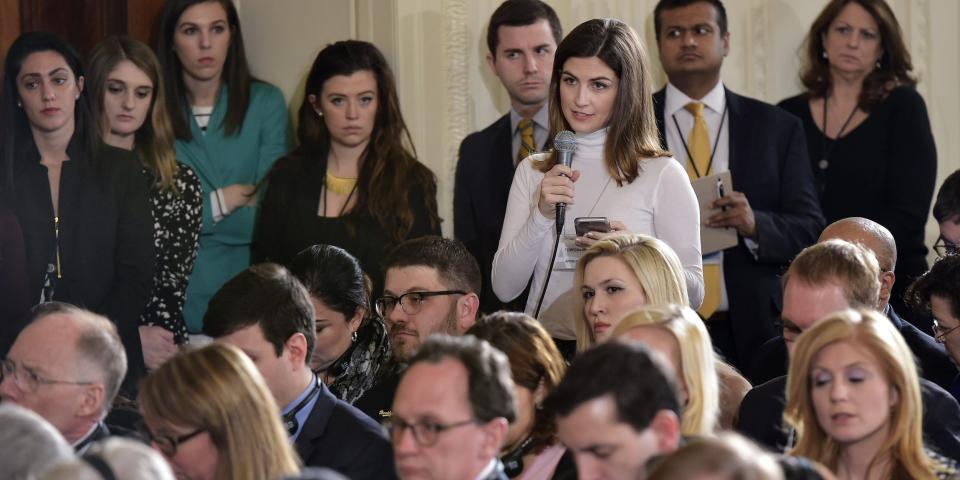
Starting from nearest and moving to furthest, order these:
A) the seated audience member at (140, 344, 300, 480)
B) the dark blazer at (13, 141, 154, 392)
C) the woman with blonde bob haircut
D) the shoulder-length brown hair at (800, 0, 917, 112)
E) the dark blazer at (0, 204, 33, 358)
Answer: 1. the seated audience member at (140, 344, 300, 480)
2. the woman with blonde bob haircut
3. the dark blazer at (0, 204, 33, 358)
4. the dark blazer at (13, 141, 154, 392)
5. the shoulder-length brown hair at (800, 0, 917, 112)

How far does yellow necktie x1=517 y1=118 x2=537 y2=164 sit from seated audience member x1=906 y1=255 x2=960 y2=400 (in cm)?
154

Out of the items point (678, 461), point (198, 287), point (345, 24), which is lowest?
point (198, 287)

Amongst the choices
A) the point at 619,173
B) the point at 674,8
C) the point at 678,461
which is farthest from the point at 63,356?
the point at 674,8

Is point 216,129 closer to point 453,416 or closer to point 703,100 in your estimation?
point 703,100

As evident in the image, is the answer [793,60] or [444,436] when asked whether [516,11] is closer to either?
[793,60]

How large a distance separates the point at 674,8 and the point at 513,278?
5.54 feet

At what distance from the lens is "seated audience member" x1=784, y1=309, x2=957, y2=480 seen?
3.79 metres

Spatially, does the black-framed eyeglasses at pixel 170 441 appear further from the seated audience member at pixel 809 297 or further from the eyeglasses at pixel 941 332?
the eyeglasses at pixel 941 332

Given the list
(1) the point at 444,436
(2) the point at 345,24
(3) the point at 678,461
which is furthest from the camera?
(2) the point at 345,24

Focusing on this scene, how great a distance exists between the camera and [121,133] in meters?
6.20

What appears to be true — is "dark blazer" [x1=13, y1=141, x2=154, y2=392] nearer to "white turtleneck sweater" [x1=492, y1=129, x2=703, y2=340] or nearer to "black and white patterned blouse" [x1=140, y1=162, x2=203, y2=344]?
"black and white patterned blouse" [x1=140, y1=162, x2=203, y2=344]

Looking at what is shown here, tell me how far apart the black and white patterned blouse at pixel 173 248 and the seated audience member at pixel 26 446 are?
2.98m

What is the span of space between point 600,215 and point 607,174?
125 mm

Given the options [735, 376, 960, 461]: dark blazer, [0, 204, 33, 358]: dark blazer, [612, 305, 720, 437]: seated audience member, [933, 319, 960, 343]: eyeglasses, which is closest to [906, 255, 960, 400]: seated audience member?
[933, 319, 960, 343]: eyeglasses
